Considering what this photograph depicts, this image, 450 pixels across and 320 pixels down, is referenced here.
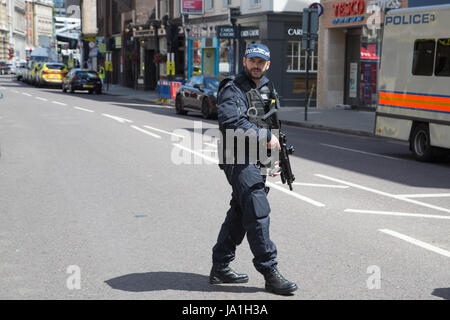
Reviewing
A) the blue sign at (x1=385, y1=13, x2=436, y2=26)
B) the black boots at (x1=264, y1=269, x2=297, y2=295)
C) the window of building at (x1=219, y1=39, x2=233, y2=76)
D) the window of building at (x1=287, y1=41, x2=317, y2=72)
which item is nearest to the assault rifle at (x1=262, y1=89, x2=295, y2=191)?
the black boots at (x1=264, y1=269, x2=297, y2=295)

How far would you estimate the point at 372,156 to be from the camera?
13719 millimetres

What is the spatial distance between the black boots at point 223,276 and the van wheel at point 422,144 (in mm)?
8878

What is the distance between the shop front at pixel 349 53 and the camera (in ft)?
87.6

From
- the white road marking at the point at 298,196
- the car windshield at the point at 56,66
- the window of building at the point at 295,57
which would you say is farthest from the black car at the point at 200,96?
the car windshield at the point at 56,66

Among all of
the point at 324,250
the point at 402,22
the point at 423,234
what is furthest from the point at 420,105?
the point at 324,250

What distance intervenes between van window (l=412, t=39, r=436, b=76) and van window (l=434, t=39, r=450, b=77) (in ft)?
0.43

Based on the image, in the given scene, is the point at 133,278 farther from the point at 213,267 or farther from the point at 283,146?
the point at 283,146

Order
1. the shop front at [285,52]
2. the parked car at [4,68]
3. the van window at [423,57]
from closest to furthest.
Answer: the van window at [423,57], the shop front at [285,52], the parked car at [4,68]

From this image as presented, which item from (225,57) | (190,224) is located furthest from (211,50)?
(190,224)

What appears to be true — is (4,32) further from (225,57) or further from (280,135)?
(280,135)

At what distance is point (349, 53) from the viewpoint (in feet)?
96.3

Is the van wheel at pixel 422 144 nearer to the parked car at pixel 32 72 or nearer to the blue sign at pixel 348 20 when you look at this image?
the blue sign at pixel 348 20

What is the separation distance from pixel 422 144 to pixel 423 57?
1707mm
